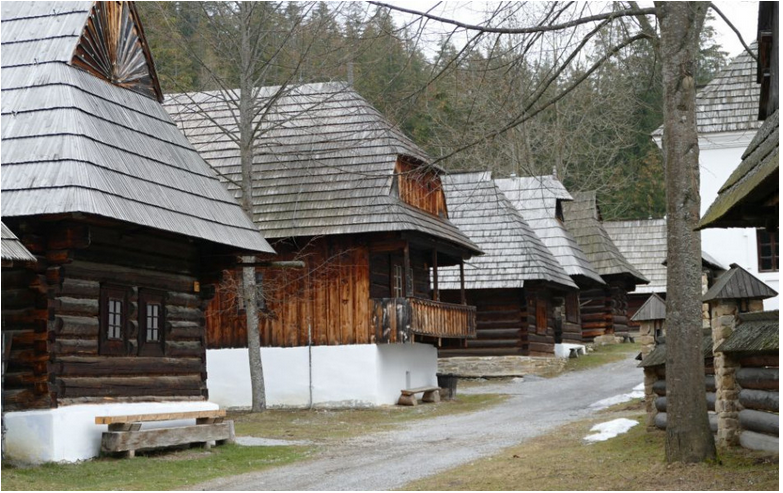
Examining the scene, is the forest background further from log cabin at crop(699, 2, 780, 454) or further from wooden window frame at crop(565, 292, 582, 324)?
wooden window frame at crop(565, 292, 582, 324)

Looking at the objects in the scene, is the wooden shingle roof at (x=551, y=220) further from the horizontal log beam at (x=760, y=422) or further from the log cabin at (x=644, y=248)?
the horizontal log beam at (x=760, y=422)

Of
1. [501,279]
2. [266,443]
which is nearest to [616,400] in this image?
[266,443]

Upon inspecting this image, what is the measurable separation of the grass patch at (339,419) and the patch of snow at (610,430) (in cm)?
434

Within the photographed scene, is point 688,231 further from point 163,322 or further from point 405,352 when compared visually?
point 405,352

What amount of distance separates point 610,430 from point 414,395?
9372mm

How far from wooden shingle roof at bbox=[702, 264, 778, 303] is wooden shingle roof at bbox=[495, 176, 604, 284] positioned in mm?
23456

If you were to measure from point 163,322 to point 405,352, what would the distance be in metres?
10.4

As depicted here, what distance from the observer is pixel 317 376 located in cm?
2464

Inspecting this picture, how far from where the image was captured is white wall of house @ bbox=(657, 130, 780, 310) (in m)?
27.7

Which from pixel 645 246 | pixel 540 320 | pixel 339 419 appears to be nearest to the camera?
pixel 339 419

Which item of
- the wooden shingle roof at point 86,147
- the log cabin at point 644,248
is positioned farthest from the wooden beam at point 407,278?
the log cabin at point 644,248

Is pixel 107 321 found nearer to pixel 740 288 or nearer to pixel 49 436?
pixel 49 436

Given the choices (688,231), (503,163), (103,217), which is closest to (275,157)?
(103,217)

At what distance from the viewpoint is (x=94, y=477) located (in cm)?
1284
